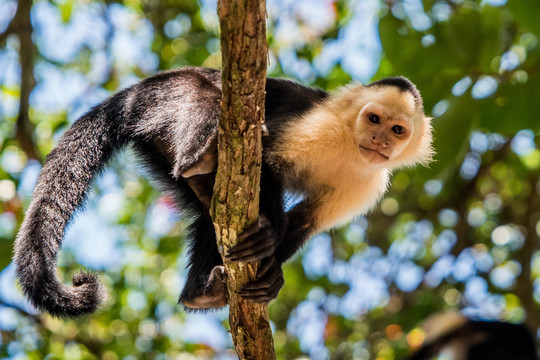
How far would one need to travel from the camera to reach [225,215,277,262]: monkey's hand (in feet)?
7.28

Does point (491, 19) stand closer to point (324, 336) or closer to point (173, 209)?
point (173, 209)

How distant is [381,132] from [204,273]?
3.33 ft

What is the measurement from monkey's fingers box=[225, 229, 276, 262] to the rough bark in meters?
0.03

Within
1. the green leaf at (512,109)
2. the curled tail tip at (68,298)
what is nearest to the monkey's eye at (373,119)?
the green leaf at (512,109)

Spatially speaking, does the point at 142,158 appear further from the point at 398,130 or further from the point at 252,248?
the point at 398,130

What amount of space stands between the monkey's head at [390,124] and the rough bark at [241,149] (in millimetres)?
871

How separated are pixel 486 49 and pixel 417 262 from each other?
8.62 ft

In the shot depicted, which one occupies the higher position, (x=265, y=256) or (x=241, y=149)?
(x=241, y=149)

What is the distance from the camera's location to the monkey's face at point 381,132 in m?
2.85

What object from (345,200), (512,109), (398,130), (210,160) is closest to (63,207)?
(210,160)

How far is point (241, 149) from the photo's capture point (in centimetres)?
204

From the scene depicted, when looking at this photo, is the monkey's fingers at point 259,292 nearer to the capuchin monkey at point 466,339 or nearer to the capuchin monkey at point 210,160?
the capuchin monkey at point 210,160

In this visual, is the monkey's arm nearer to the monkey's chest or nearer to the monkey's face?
the monkey's chest

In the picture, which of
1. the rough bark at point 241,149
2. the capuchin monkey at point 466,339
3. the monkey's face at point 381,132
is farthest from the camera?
the capuchin monkey at point 466,339
